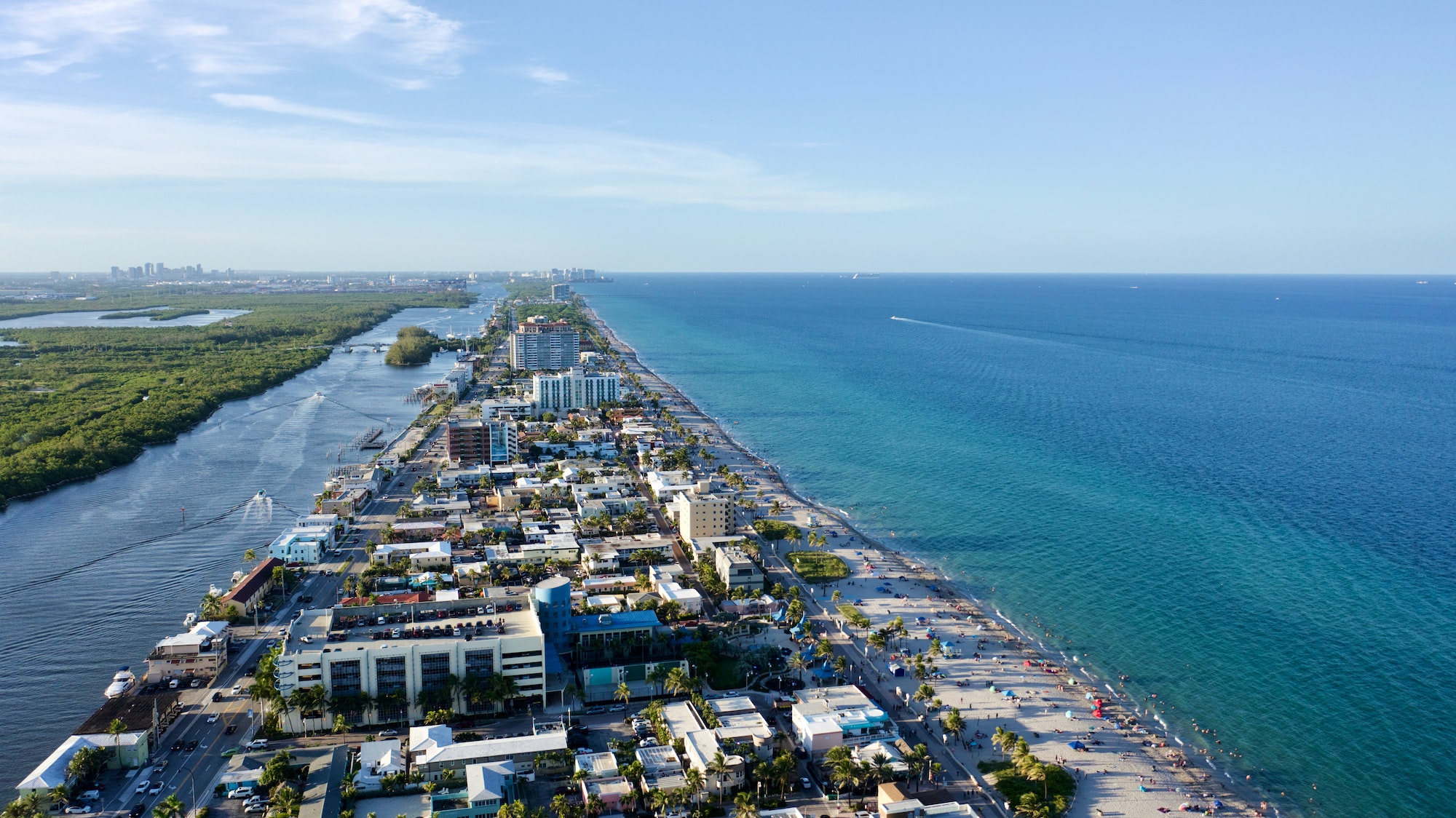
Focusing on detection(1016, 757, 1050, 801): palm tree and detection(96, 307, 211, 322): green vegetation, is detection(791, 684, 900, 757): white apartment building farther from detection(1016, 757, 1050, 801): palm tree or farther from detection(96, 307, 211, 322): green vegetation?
detection(96, 307, 211, 322): green vegetation

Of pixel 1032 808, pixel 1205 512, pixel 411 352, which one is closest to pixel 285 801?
pixel 1032 808

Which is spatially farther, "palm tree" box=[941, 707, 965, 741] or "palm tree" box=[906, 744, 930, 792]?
"palm tree" box=[941, 707, 965, 741]

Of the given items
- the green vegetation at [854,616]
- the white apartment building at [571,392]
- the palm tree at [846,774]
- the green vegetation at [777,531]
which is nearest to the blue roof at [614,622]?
the green vegetation at [854,616]

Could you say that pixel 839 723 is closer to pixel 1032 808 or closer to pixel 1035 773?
pixel 1035 773

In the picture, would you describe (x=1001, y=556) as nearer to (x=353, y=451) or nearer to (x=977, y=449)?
(x=977, y=449)

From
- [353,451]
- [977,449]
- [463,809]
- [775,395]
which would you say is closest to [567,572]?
[463,809]

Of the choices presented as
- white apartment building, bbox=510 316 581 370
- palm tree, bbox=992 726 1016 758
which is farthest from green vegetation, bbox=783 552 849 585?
white apartment building, bbox=510 316 581 370
